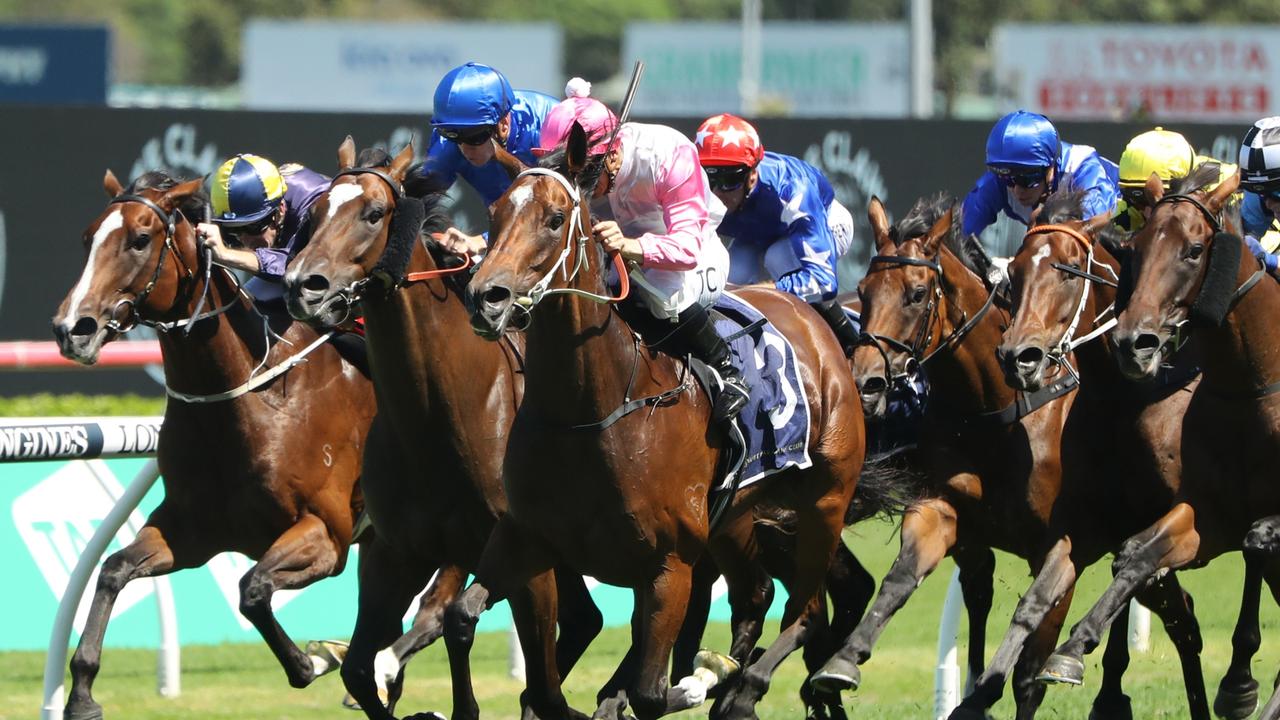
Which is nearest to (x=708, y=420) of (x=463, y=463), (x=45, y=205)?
(x=463, y=463)

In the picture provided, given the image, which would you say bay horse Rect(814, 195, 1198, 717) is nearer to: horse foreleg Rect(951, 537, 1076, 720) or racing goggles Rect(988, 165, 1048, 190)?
horse foreleg Rect(951, 537, 1076, 720)

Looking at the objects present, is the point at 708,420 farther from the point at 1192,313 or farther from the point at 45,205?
the point at 45,205

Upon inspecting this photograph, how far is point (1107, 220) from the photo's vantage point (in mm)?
6246

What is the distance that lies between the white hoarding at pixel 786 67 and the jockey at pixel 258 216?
26492 mm

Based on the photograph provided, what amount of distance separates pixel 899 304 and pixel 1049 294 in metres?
0.57

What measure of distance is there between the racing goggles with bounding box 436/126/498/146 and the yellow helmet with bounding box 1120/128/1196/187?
2.05 m

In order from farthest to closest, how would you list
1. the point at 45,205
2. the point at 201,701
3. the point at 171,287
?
the point at 45,205 → the point at 201,701 → the point at 171,287

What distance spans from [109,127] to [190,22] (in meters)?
A: 39.7

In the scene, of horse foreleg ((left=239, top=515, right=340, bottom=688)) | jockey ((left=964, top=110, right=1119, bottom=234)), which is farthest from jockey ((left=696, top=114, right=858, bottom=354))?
horse foreleg ((left=239, top=515, right=340, bottom=688))

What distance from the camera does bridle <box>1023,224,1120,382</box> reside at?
5816mm

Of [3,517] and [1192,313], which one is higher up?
[1192,313]

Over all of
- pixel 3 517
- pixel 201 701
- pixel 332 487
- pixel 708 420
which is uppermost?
pixel 708 420

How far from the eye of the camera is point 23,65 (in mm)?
26703

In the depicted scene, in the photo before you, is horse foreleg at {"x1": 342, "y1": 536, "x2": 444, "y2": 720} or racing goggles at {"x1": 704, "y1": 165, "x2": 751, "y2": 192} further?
racing goggles at {"x1": 704, "y1": 165, "x2": 751, "y2": 192}
